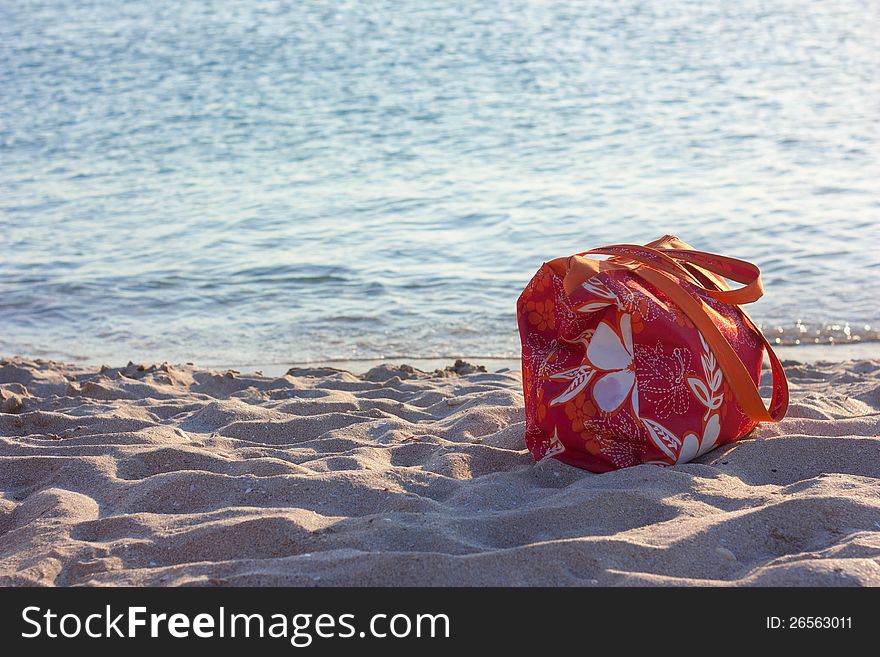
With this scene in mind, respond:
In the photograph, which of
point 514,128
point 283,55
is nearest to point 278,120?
point 514,128

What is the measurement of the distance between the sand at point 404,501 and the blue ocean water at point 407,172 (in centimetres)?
202

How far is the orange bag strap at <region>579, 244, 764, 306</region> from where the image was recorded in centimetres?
277

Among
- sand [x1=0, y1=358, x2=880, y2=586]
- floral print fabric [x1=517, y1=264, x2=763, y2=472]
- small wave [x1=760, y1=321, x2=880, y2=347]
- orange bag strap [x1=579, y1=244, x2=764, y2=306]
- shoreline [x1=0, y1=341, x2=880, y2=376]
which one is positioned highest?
orange bag strap [x1=579, y1=244, x2=764, y2=306]

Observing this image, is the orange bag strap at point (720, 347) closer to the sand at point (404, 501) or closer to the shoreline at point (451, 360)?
the sand at point (404, 501)

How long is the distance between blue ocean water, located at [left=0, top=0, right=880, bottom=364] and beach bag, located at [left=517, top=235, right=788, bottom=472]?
2561 millimetres

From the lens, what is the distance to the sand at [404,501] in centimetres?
204

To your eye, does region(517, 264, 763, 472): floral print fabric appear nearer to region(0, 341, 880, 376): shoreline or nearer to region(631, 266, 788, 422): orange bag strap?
region(631, 266, 788, 422): orange bag strap

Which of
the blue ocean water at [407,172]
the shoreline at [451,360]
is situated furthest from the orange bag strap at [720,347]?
the blue ocean water at [407,172]

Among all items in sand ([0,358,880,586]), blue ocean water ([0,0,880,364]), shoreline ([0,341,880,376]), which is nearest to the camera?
sand ([0,358,880,586])

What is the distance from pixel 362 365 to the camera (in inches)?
204

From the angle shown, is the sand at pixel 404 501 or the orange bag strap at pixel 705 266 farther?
the orange bag strap at pixel 705 266

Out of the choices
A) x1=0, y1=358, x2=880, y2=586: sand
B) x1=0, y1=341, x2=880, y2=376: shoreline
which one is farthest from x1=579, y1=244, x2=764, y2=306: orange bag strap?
x1=0, y1=341, x2=880, y2=376: shoreline
